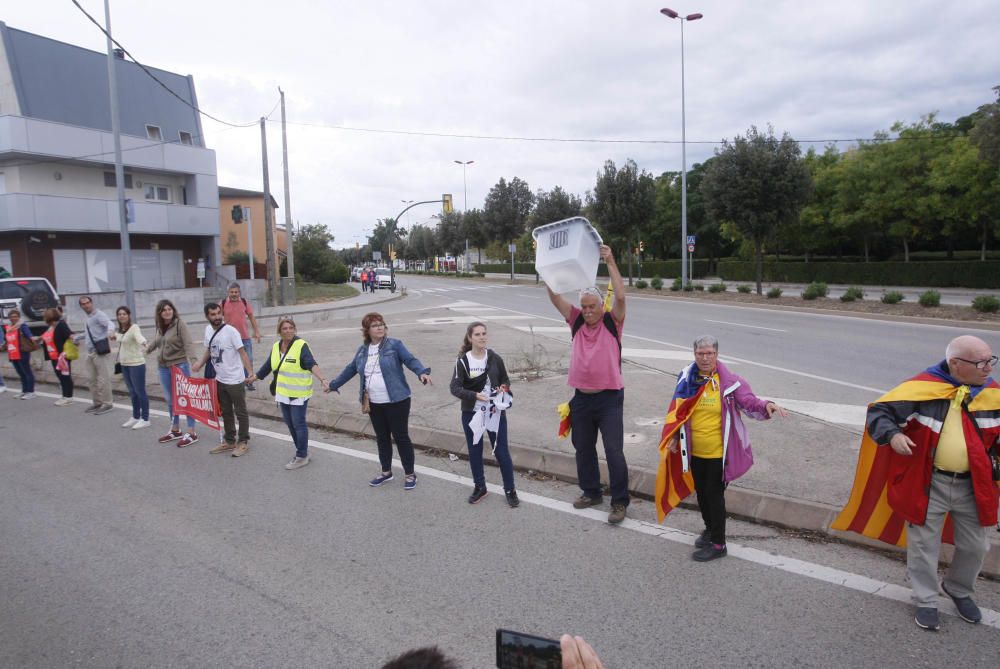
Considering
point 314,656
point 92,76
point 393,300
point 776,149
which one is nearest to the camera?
point 314,656

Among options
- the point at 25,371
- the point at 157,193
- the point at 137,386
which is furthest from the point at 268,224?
the point at 137,386

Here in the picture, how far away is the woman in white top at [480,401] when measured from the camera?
5.54 metres

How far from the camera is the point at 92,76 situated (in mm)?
29359

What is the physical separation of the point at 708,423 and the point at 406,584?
218 centimetres

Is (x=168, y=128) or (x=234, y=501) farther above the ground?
(x=168, y=128)

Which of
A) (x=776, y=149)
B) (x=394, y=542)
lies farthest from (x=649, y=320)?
(x=394, y=542)

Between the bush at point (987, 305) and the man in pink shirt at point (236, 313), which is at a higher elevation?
the man in pink shirt at point (236, 313)

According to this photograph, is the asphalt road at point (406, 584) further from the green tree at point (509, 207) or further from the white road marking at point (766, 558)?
the green tree at point (509, 207)

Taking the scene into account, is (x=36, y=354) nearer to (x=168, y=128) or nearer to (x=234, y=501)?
(x=234, y=501)

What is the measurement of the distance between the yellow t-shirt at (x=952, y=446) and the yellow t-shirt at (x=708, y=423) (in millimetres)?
1216

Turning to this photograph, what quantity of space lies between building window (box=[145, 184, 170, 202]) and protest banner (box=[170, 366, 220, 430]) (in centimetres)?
2647

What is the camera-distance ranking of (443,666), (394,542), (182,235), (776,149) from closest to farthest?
(443,666) < (394,542) < (776,149) < (182,235)

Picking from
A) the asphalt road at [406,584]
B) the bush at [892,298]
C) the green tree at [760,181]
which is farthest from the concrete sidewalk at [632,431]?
the green tree at [760,181]

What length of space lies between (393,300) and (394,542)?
31063 millimetres
